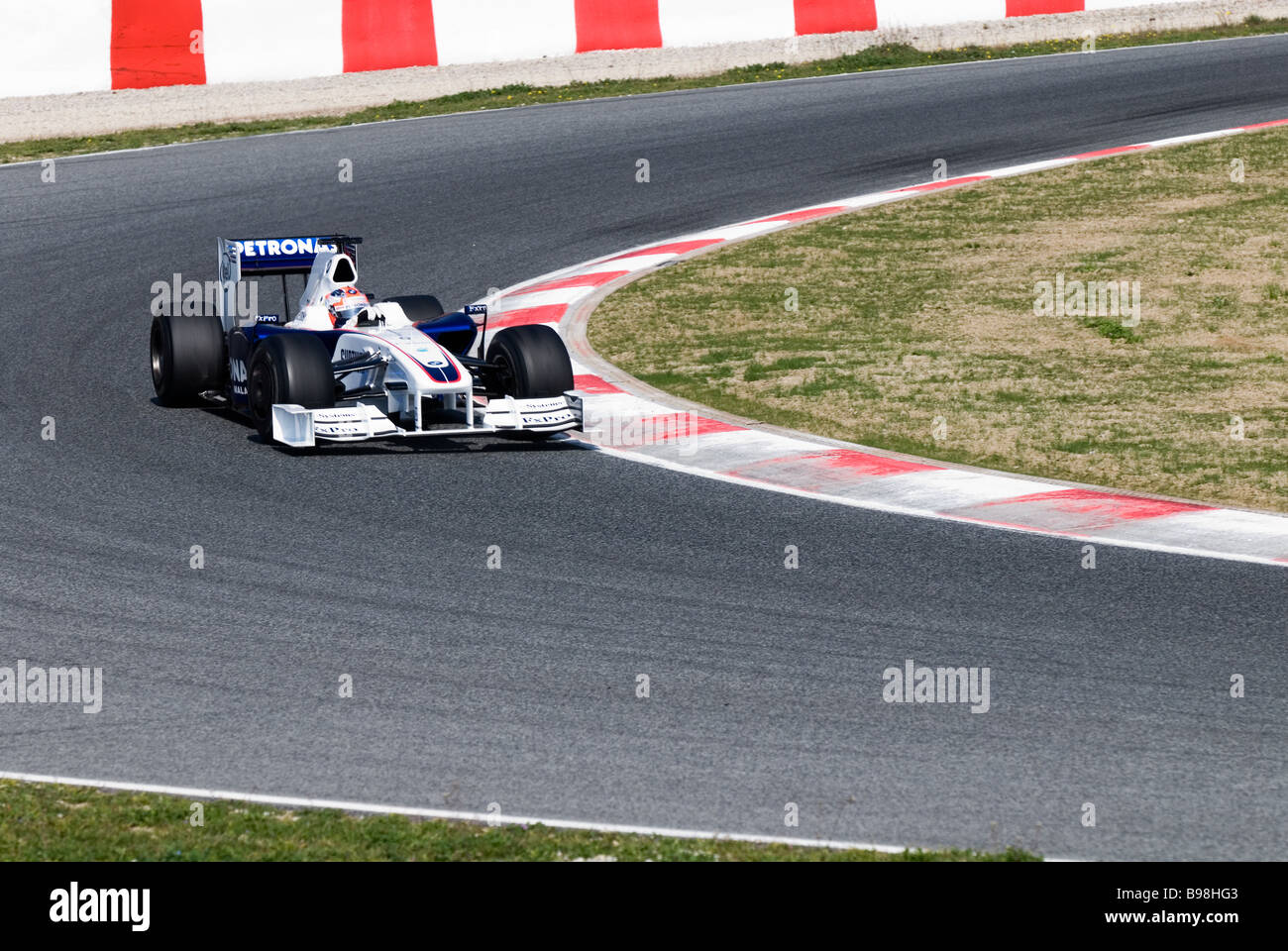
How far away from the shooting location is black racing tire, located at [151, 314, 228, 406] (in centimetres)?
1164

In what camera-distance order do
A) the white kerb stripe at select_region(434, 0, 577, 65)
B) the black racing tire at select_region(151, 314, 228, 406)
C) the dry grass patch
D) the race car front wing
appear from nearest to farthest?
1. the race car front wing
2. the dry grass patch
3. the black racing tire at select_region(151, 314, 228, 406)
4. the white kerb stripe at select_region(434, 0, 577, 65)

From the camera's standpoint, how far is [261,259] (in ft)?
38.7

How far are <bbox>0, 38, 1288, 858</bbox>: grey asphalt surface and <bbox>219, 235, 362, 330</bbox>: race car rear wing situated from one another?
0.87 metres

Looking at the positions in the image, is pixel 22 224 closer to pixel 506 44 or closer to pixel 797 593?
pixel 506 44

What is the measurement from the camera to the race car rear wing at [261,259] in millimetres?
11773

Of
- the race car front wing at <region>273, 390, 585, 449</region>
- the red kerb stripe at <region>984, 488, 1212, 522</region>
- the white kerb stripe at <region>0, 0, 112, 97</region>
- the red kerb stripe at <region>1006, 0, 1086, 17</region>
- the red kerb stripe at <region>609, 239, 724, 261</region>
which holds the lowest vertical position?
the red kerb stripe at <region>984, 488, 1212, 522</region>

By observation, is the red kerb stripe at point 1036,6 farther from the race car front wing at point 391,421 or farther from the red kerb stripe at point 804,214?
the race car front wing at point 391,421

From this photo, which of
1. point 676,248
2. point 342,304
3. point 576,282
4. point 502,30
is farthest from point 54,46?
point 342,304

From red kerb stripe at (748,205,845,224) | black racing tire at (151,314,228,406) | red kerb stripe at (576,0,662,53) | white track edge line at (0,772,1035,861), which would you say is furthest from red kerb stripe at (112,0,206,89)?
white track edge line at (0,772,1035,861)

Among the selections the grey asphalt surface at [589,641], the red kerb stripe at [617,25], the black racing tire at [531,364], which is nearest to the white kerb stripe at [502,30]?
the red kerb stripe at [617,25]

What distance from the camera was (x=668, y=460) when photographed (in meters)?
10.6

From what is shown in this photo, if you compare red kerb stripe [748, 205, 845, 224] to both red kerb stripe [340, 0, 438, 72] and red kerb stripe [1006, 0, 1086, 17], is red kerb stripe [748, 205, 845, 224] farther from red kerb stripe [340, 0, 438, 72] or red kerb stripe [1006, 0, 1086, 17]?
red kerb stripe [1006, 0, 1086, 17]

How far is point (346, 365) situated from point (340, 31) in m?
10.2
